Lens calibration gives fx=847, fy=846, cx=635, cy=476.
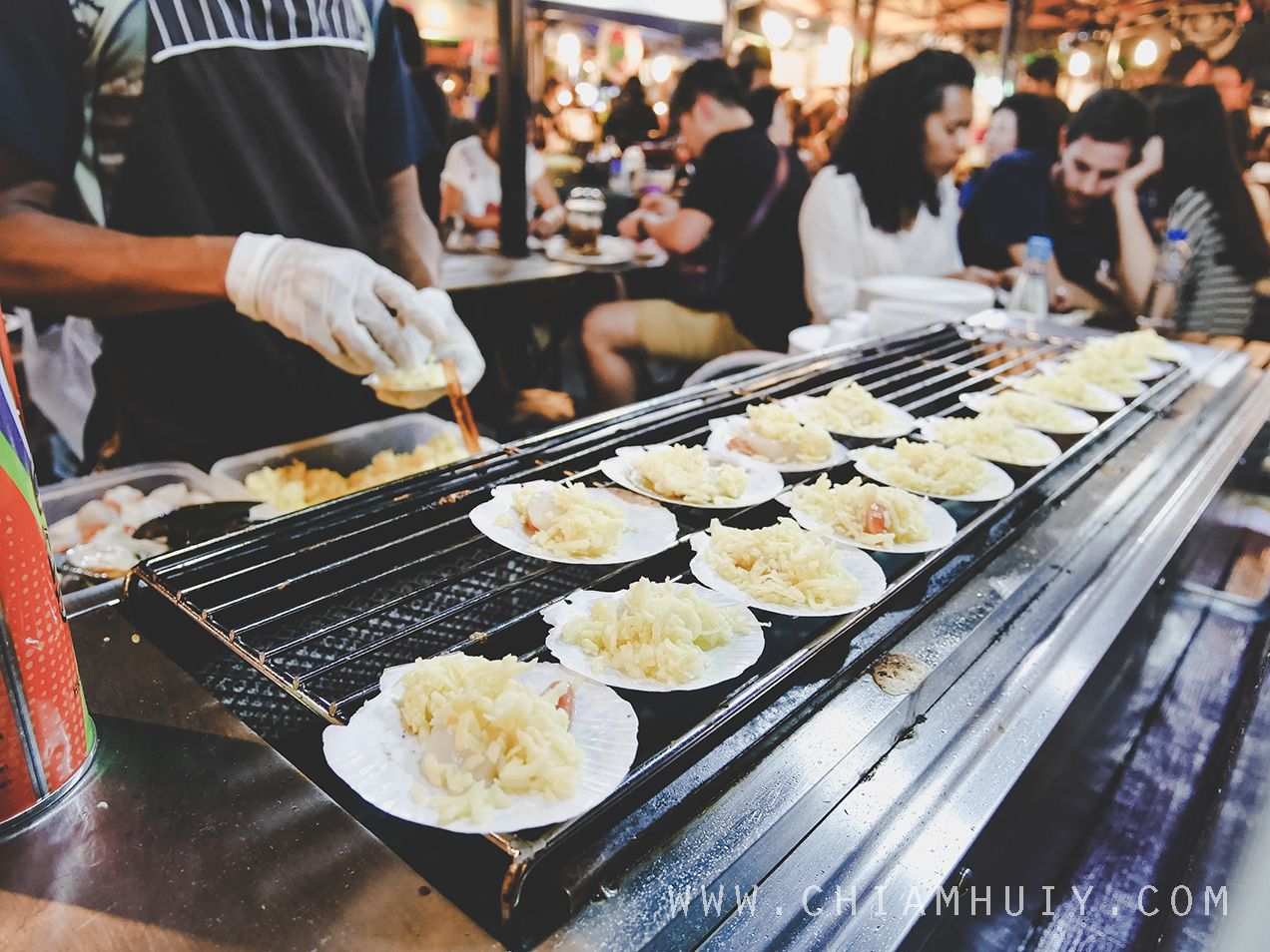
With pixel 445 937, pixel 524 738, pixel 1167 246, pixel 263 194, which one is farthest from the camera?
pixel 1167 246

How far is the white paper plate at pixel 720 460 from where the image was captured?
6.43ft

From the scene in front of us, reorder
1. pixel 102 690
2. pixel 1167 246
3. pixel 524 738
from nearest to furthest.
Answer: pixel 524 738 < pixel 102 690 < pixel 1167 246

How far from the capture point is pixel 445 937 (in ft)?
3.05

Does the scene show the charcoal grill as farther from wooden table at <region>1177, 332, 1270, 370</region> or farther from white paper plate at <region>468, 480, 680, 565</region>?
wooden table at <region>1177, 332, 1270, 370</region>

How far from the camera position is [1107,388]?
3088mm

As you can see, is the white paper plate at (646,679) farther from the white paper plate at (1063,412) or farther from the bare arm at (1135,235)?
the bare arm at (1135,235)

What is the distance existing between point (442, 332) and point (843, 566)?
5.71ft

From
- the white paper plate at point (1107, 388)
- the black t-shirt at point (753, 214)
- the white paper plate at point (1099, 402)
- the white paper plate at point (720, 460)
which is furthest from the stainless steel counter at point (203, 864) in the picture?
the black t-shirt at point (753, 214)

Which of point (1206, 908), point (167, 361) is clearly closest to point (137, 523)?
point (167, 361)

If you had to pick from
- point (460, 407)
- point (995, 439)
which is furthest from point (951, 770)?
point (460, 407)

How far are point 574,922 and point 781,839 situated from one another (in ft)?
1.05

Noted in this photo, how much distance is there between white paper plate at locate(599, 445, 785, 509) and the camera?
1.96m

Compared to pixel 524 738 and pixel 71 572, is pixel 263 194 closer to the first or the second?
pixel 71 572

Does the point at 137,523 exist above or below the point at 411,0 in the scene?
below
